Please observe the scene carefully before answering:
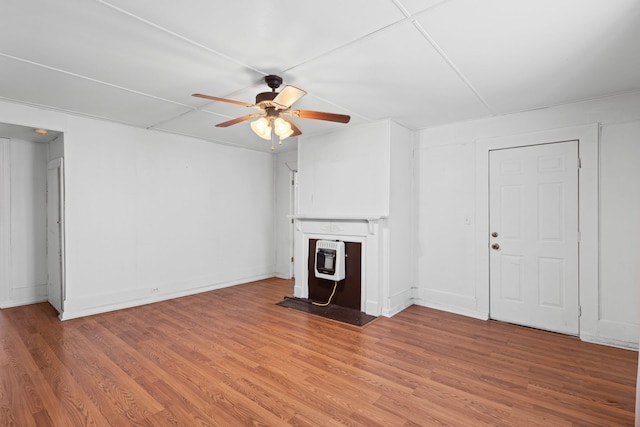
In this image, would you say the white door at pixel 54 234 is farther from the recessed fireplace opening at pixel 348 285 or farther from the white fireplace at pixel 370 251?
the white fireplace at pixel 370 251

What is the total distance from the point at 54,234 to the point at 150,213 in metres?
1.16

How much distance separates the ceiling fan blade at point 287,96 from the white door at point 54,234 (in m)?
3.16

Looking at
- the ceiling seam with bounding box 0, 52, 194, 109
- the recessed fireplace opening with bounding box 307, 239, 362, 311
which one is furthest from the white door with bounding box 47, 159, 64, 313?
the recessed fireplace opening with bounding box 307, 239, 362, 311

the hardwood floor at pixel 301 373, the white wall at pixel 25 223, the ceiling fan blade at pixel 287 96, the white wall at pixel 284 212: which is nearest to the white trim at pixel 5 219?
the white wall at pixel 25 223

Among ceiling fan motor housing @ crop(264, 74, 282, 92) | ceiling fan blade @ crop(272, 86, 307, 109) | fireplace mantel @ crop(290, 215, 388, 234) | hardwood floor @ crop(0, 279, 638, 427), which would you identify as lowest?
hardwood floor @ crop(0, 279, 638, 427)

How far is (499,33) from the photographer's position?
2.05 m

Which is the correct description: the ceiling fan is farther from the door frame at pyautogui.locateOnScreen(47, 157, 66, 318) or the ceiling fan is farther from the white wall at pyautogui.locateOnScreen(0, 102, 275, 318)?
the door frame at pyautogui.locateOnScreen(47, 157, 66, 318)

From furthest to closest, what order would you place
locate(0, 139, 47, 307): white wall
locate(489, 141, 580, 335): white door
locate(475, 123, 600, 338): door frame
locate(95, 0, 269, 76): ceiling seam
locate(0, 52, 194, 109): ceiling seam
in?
1. locate(0, 139, 47, 307): white wall
2. locate(489, 141, 580, 335): white door
3. locate(475, 123, 600, 338): door frame
4. locate(0, 52, 194, 109): ceiling seam
5. locate(95, 0, 269, 76): ceiling seam

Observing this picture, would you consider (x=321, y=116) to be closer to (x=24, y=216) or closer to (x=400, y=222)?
(x=400, y=222)

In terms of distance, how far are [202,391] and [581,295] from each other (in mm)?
3705

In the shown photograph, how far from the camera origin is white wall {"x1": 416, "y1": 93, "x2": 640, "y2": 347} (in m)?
3.05

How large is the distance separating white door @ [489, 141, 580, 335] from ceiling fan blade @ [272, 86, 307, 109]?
8.63 feet

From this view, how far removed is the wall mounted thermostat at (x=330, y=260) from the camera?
4.20m

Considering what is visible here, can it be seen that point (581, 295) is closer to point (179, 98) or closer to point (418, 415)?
point (418, 415)
